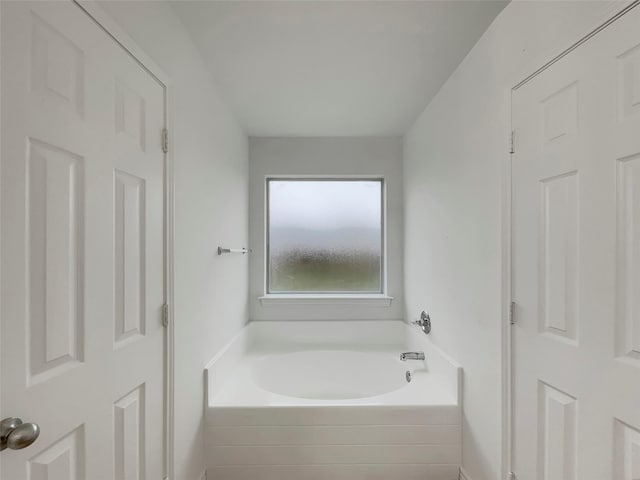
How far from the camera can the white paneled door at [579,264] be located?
0.86 m

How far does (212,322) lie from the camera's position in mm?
1863

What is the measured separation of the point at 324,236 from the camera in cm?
301

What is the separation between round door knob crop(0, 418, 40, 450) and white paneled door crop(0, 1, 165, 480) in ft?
0.07

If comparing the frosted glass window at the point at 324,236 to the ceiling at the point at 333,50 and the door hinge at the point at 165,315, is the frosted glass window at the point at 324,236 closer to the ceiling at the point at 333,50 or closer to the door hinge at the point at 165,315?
the ceiling at the point at 333,50

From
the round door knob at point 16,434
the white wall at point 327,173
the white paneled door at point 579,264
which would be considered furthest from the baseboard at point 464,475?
the round door knob at point 16,434

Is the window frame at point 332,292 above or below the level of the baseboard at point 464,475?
above

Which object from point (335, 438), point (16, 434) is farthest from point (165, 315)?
point (335, 438)

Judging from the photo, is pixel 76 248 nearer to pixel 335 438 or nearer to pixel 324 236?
pixel 335 438

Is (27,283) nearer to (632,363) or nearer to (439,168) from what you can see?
(632,363)

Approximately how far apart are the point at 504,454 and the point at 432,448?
491 millimetres

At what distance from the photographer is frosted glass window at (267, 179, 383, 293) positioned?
2984 mm

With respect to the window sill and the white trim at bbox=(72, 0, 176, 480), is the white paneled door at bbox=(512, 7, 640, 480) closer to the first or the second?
the white trim at bbox=(72, 0, 176, 480)

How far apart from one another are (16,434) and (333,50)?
1.82 meters

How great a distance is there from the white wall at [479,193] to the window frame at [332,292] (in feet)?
2.52
